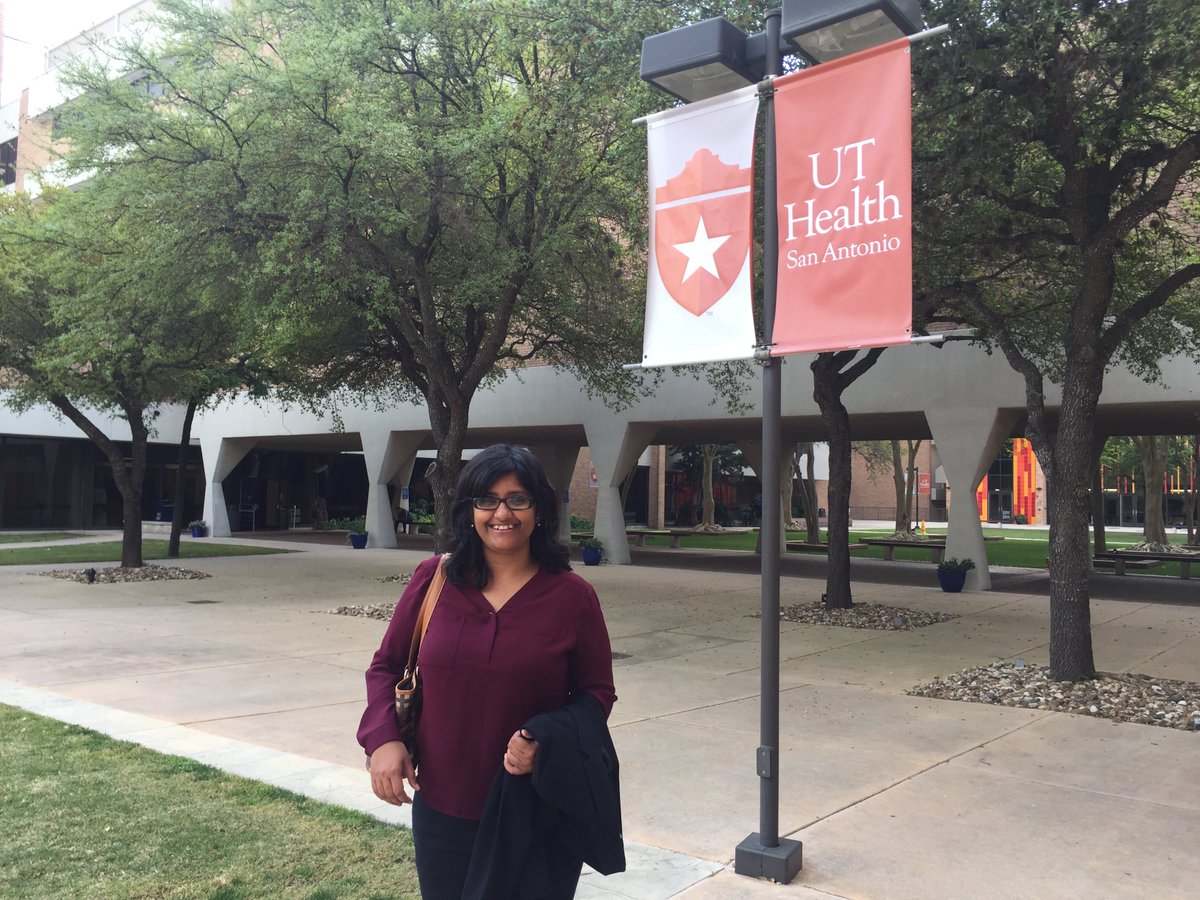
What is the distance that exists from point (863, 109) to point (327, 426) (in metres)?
27.8

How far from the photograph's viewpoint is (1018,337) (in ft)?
48.1

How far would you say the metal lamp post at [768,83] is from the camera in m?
4.52

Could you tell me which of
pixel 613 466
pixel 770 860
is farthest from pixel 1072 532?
pixel 613 466

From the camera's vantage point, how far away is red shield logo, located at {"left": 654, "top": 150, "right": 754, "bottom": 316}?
16.2 ft

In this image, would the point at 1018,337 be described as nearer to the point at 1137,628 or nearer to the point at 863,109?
the point at 1137,628

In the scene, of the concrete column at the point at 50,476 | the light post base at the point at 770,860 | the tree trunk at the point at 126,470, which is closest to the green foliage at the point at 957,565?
the light post base at the point at 770,860

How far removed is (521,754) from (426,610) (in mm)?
543

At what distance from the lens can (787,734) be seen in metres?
7.41

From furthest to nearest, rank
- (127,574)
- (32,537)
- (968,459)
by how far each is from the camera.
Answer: (32,537), (127,574), (968,459)

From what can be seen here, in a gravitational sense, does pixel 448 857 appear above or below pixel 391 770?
below

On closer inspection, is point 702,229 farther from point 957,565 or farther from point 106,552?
point 106,552

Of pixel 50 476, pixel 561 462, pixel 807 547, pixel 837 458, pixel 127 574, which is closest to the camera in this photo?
pixel 837 458

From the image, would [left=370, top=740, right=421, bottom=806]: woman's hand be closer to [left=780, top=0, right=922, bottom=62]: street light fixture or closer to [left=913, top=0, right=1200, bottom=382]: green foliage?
[left=780, top=0, right=922, bottom=62]: street light fixture

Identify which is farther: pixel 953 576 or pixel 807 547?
pixel 807 547
